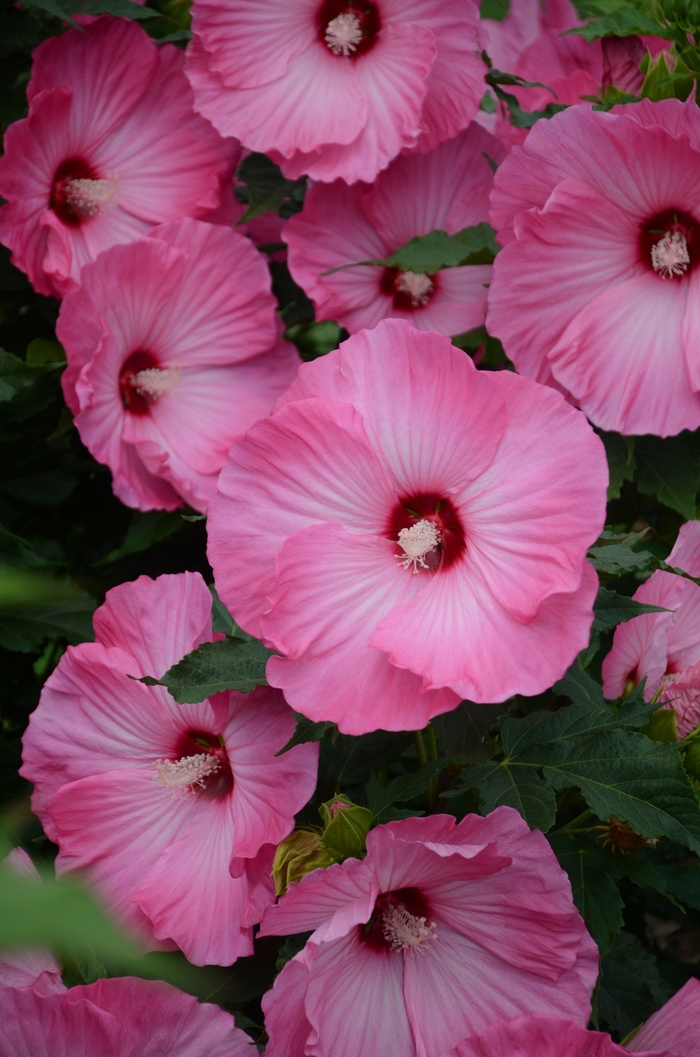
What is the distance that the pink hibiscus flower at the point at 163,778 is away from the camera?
2.68 ft

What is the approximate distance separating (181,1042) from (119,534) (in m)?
0.71

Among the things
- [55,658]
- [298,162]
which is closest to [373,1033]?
[55,658]

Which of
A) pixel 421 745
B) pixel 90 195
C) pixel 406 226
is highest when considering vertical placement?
pixel 406 226

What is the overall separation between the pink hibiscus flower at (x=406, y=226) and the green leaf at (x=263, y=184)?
4 cm

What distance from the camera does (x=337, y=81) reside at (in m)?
1.15

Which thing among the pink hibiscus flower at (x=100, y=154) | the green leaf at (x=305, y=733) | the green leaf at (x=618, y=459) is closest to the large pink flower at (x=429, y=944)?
the green leaf at (x=305, y=733)

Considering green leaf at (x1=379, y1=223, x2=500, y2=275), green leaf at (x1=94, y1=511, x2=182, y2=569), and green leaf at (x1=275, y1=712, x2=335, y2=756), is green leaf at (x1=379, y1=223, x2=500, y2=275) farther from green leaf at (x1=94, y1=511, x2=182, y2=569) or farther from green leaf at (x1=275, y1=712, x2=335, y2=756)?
green leaf at (x1=275, y1=712, x2=335, y2=756)

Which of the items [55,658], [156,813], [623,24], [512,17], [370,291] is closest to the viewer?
[156,813]

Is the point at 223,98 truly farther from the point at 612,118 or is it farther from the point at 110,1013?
the point at 110,1013

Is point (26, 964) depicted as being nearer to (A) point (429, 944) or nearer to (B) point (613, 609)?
(A) point (429, 944)

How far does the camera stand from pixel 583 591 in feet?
2.35

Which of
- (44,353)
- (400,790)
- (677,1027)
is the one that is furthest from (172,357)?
(677,1027)

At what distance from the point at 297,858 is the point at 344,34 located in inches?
35.2

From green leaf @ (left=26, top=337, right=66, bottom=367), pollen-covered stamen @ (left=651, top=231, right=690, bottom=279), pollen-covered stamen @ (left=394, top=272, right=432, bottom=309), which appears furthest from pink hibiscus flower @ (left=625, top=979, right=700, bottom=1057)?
green leaf @ (left=26, top=337, right=66, bottom=367)
